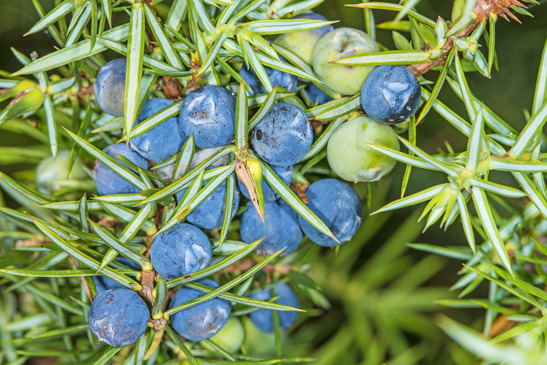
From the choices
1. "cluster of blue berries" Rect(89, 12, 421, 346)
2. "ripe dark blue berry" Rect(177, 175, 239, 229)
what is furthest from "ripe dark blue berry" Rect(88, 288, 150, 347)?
"ripe dark blue berry" Rect(177, 175, 239, 229)

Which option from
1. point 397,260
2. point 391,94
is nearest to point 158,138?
point 391,94

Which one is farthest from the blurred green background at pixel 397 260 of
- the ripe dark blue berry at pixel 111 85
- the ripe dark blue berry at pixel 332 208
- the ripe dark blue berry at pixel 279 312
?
the ripe dark blue berry at pixel 111 85

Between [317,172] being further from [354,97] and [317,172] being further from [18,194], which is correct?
[18,194]

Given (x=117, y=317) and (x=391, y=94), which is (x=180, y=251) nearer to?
(x=117, y=317)

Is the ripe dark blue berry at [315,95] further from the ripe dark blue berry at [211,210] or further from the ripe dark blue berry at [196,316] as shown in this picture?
the ripe dark blue berry at [196,316]

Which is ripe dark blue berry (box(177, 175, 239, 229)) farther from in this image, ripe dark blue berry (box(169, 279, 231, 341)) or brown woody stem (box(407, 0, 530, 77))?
brown woody stem (box(407, 0, 530, 77))

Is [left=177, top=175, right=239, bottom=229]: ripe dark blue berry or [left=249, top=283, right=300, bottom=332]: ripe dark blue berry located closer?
[left=177, top=175, right=239, bottom=229]: ripe dark blue berry
